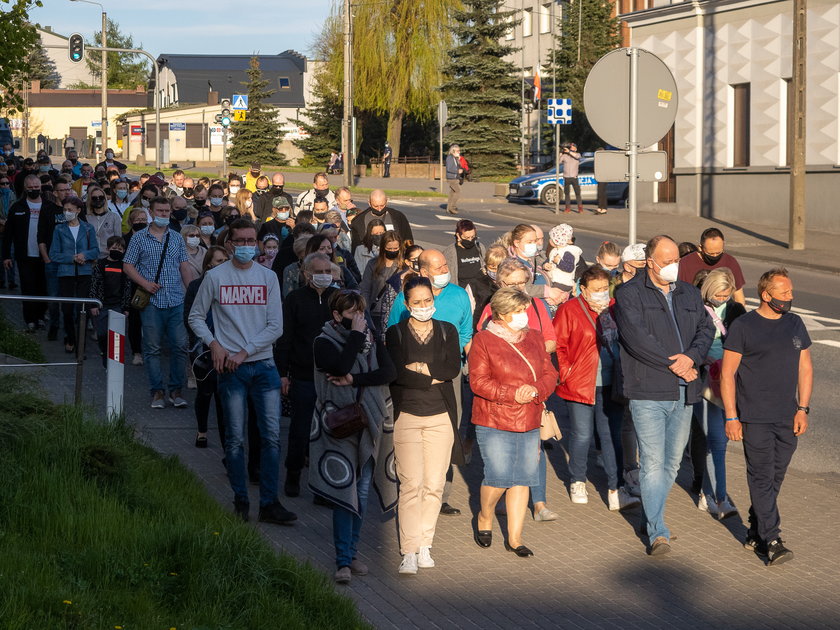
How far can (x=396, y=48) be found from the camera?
63.6 meters

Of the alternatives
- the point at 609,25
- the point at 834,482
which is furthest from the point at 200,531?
the point at 609,25

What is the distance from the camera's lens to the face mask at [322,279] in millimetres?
8719

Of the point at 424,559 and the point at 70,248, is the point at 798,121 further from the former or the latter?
the point at 424,559

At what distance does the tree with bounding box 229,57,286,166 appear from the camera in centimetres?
7469

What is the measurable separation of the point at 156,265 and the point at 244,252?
376cm

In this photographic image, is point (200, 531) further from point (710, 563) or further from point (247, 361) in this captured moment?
point (710, 563)

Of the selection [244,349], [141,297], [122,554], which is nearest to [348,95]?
[141,297]

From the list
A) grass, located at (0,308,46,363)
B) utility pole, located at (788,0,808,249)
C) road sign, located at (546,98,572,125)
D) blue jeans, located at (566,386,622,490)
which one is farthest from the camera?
road sign, located at (546,98,572,125)

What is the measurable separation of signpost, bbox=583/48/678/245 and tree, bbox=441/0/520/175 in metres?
45.5

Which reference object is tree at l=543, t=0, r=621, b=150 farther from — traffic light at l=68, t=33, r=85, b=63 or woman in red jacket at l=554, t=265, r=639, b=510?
woman in red jacket at l=554, t=265, r=639, b=510

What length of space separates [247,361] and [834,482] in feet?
14.7

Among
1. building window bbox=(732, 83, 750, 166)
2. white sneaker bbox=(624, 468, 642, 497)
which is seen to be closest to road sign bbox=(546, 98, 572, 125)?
building window bbox=(732, 83, 750, 166)

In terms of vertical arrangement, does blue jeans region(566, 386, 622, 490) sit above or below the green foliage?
below

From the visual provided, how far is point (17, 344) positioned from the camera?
40.3 ft
